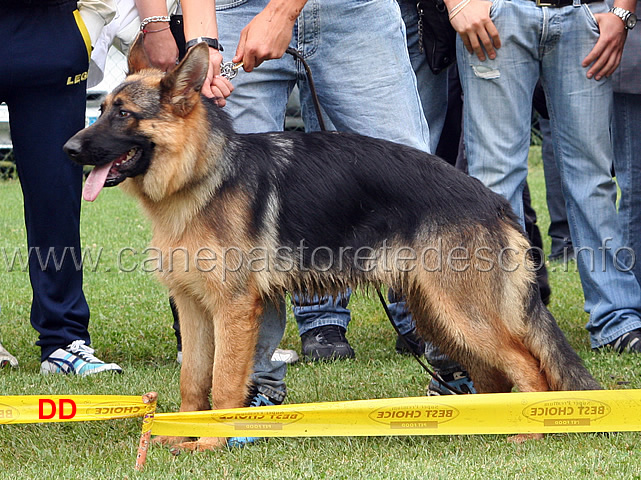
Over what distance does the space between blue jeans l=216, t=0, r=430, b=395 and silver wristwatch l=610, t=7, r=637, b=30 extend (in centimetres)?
132

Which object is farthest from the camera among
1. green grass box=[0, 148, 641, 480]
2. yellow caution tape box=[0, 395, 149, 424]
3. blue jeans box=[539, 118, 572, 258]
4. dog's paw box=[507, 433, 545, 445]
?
blue jeans box=[539, 118, 572, 258]

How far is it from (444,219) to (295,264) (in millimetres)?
624

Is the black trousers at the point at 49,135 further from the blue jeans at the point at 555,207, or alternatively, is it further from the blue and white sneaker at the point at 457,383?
the blue jeans at the point at 555,207

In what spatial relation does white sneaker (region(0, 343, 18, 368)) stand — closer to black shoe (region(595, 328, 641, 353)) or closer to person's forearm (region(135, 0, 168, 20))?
person's forearm (region(135, 0, 168, 20))

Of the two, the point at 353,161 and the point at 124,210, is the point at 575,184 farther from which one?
the point at 124,210

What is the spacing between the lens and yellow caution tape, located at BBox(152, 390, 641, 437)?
3090 mm

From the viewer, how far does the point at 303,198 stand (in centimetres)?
325

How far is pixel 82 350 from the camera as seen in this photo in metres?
4.40

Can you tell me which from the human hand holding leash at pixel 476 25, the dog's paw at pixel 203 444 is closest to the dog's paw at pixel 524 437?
the dog's paw at pixel 203 444

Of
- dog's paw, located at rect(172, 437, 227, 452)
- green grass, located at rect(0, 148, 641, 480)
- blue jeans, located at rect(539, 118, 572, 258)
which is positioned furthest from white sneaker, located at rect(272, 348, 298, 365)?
blue jeans, located at rect(539, 118, 572, 258)

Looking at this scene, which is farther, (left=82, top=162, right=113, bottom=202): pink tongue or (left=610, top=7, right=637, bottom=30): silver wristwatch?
(left=610, top=7, right=637, bottom=30): silver wristwatch

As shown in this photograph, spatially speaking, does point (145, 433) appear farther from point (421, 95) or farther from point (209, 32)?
point (421, 95)

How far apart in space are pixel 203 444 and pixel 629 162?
3028mm

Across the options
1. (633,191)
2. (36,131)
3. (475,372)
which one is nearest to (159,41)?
(36,131)
